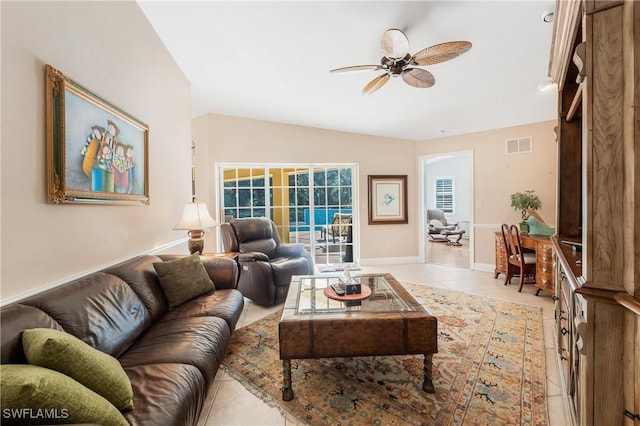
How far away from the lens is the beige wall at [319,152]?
→ 5125 mm

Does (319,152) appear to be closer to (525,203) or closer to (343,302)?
(525,203)

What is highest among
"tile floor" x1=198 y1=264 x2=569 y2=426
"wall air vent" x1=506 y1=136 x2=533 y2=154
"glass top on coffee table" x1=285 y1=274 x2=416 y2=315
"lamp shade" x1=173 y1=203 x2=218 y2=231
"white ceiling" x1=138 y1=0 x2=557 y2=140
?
"white ceiling" x1=138 y1=0 x2=557 y2=140

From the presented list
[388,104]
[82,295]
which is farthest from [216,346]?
[388,104]

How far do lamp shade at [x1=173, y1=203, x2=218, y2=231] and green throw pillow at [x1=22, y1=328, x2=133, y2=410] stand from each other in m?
1.93

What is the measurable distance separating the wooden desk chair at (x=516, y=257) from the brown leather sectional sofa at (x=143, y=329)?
371 cm

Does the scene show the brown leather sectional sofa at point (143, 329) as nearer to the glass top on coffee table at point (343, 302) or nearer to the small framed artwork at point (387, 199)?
the glass top on coffee table at point (343, 302)

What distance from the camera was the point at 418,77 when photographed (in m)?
2.54

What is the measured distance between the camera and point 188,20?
8.51ft

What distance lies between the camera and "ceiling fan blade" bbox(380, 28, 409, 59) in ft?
6.60

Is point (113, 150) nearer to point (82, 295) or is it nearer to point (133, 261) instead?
point (133, 261)

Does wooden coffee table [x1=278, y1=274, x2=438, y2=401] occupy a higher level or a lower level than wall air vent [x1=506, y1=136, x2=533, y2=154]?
lower

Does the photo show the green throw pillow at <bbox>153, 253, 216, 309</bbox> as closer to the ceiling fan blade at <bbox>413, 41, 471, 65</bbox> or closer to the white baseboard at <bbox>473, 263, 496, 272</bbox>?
the ceiling fan blade at <bbox>413, 41, 471, 65</bbox>

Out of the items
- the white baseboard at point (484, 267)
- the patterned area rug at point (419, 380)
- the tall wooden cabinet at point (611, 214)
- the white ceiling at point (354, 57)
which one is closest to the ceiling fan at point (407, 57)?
the white ceiling at point (354, 57)

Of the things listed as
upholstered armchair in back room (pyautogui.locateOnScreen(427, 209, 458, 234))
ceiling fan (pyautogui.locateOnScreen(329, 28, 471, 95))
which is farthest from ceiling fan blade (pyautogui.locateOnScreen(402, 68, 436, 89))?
upholstered armchair in back room (pyautogui.locateOnScreen(427, 209, 458, 234))
